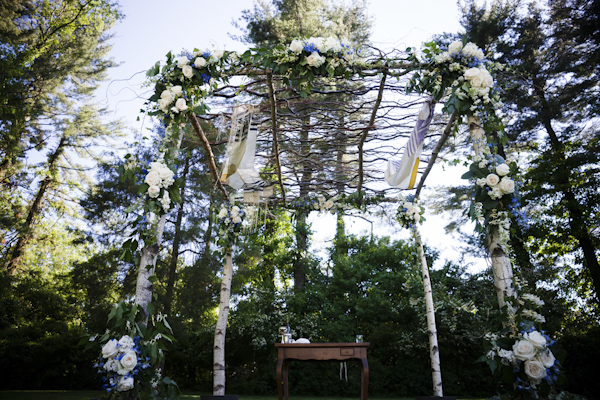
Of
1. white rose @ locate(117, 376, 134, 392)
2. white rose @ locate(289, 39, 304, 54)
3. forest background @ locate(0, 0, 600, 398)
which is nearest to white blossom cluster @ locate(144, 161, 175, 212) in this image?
white rose @ locate(117, 376, 134, 392)

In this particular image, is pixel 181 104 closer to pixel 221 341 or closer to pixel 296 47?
pixel 296 47

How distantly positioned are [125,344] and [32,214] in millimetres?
9988

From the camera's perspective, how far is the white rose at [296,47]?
2969 mm

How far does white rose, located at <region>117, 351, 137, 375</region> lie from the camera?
234 cm

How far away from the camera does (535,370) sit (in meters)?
2.16

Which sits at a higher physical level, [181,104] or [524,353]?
[181,104]

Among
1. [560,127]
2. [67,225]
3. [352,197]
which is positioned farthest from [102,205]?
[560,127]

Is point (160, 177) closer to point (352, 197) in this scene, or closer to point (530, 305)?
point (530, 305)

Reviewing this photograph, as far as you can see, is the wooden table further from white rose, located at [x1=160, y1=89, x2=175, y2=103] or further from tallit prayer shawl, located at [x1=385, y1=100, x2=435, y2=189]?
white rose, located at [x1=160, y1=89, x2=175, y2=103]

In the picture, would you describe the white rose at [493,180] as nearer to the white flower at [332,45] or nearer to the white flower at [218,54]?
the white flower at [332,45]

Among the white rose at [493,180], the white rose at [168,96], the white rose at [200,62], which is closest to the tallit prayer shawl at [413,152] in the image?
the white rose at [493,180]

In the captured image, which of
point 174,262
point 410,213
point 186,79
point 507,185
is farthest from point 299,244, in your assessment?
point 507,185

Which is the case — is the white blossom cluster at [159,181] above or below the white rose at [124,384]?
above

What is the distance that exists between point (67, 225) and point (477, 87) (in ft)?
37.1
